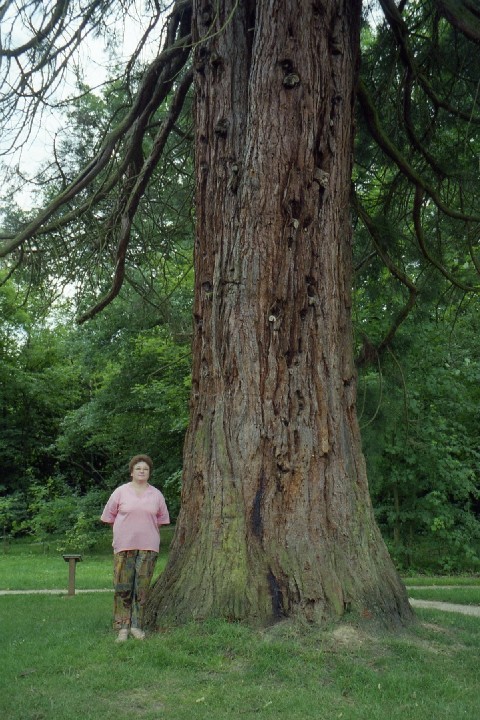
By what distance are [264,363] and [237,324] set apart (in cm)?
39

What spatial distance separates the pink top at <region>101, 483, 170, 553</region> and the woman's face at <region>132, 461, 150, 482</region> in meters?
0.10

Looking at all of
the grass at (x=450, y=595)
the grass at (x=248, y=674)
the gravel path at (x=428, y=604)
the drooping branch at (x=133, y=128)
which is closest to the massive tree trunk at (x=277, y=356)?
the grass at (x=248, y=674)

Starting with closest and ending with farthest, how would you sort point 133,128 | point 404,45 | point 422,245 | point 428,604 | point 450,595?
point 404,45 → point 422,245 → point 133,128 → point 428,604 → point 450,595

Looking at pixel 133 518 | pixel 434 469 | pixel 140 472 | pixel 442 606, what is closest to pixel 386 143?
pixel 140 472

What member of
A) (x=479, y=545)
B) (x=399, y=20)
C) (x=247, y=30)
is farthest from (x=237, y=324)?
(x=479, y=545)

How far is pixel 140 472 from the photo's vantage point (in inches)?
276

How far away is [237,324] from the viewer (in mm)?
6488

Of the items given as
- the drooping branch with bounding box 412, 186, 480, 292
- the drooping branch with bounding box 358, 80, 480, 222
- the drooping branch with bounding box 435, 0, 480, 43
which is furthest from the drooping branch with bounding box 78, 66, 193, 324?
the drooping branch with bounding box 435, 0, 480, 43

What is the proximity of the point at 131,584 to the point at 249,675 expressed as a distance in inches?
64.5

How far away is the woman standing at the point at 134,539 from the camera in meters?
6.53

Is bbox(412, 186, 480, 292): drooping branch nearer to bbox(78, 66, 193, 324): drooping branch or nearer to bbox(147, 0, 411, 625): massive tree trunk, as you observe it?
bbox(147, 0, 411, 625): massive tree trunk

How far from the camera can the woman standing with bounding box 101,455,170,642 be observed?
653 cm

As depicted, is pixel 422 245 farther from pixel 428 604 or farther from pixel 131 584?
pixel 428 604

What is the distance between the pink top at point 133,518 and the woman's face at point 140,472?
4.0 inches
